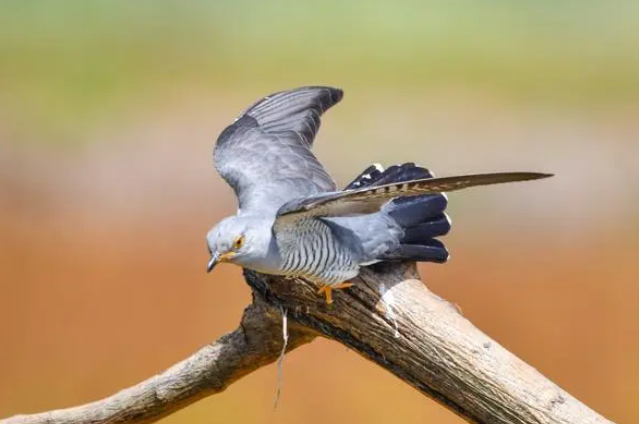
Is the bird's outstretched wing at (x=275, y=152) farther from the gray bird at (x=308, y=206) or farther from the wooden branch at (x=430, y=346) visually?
the wooden branch at (x=430, y=346)

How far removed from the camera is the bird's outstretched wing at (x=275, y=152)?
11.2 ft

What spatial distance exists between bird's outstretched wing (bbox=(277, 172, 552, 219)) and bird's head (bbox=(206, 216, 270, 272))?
9 centimetres

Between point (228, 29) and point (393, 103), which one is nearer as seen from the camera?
point (393, 103)

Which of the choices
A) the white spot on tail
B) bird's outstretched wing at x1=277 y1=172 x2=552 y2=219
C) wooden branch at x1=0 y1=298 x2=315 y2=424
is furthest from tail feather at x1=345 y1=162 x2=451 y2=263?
wooden branch at x1=0 y1=298 x2=315 y2=424

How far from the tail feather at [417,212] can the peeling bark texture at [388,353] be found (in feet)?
0.27

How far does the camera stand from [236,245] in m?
3.08

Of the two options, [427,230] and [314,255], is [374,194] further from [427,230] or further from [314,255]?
[427,230]

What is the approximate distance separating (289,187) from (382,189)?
2.06 feet

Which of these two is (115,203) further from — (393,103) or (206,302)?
(393,103)

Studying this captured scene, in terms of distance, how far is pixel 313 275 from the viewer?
3.17m

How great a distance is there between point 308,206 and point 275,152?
2.07ft

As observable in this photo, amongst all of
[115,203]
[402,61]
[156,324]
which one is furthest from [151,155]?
[402,61]

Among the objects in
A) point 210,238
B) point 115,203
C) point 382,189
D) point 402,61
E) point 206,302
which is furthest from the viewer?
point 402,61

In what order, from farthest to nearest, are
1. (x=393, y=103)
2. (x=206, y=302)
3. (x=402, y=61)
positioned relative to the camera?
(x=402, y=61), (x=393, y=103), (x=206, y=302)
